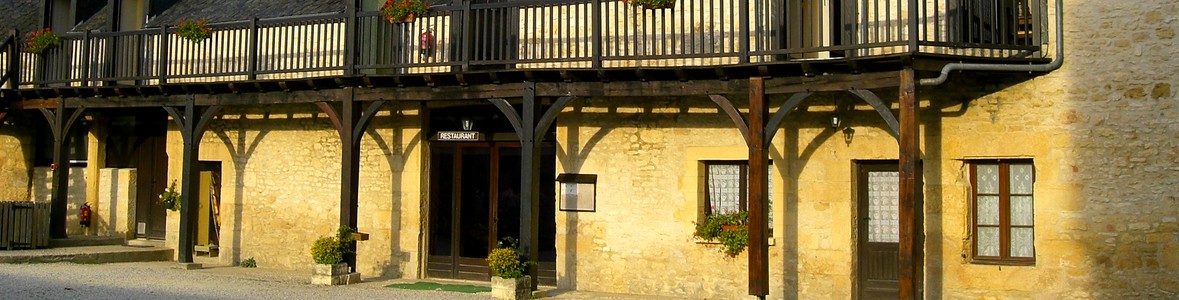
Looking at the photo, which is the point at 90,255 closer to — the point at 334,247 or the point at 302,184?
the point at 302,184

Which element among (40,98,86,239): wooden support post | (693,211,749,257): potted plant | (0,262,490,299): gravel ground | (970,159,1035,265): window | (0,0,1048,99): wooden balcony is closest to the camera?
(0,0,1048,99): wooden balcony

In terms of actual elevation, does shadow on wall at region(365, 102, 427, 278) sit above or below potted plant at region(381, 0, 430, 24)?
below

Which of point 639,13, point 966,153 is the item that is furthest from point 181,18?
point 966,153

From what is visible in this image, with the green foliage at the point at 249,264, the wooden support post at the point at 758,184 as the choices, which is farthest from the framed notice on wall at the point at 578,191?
the green foliage at the point at 249,264

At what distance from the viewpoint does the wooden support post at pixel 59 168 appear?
16656 millimetres

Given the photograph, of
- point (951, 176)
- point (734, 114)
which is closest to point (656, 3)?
point (734, 114)

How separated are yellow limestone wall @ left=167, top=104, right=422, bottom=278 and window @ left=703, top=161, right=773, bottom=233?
380cm

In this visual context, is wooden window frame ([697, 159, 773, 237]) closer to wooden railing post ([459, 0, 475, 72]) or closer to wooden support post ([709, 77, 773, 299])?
wooden support post ([709, 77, 773, 299])

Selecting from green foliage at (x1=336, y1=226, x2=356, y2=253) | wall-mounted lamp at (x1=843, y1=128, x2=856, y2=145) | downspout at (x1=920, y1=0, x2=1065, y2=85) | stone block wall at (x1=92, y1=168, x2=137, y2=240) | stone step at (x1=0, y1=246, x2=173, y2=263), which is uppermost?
downspout at (x1=920, y1=0, x2=1065, y2=85)

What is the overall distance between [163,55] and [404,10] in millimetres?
3830

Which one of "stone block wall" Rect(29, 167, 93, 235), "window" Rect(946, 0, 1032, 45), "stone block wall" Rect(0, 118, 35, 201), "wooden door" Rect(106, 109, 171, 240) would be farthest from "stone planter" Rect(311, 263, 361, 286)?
"stone block wall" Rect(0, 118, 35, 201)

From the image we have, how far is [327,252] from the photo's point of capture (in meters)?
13.6

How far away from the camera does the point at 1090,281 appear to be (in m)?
11.0

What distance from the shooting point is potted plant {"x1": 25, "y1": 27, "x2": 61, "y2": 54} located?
1675 cm
